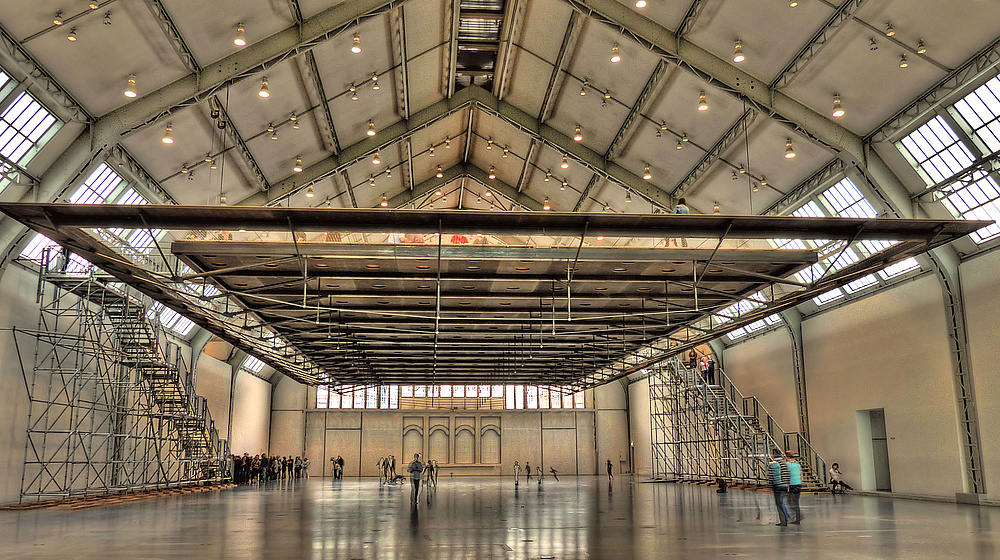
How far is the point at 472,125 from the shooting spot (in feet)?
126

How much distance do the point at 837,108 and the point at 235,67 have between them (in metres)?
20.0

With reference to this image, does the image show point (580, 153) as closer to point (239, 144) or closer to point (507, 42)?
point (507, 42)

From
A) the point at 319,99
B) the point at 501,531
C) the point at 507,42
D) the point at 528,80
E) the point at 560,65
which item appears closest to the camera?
the point at 501,531

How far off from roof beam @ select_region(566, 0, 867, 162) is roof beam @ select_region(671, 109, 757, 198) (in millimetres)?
1328

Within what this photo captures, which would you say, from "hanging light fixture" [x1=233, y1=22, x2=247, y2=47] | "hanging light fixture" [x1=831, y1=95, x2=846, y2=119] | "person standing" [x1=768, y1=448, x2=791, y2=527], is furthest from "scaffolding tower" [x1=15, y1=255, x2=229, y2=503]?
"hanging light fixture" [x1=831, y1=95, x2=846, y2=119]

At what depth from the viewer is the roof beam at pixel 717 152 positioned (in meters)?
26.6

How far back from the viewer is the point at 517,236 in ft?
62.5

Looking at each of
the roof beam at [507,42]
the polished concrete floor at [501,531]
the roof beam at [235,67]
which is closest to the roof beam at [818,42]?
the roof beam at [507,42]

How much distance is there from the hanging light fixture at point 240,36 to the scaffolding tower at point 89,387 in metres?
9.97

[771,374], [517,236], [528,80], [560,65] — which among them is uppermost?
[528,80]

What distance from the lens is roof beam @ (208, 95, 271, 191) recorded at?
2511cm

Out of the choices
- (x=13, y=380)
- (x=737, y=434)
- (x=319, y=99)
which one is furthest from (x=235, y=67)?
(x=737, y=434)

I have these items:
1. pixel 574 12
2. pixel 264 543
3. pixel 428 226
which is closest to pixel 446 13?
pixel 574 12

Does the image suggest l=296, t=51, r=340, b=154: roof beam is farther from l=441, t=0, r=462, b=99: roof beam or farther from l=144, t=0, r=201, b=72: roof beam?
l=441, t=0, r=462, b=99: roof beam
